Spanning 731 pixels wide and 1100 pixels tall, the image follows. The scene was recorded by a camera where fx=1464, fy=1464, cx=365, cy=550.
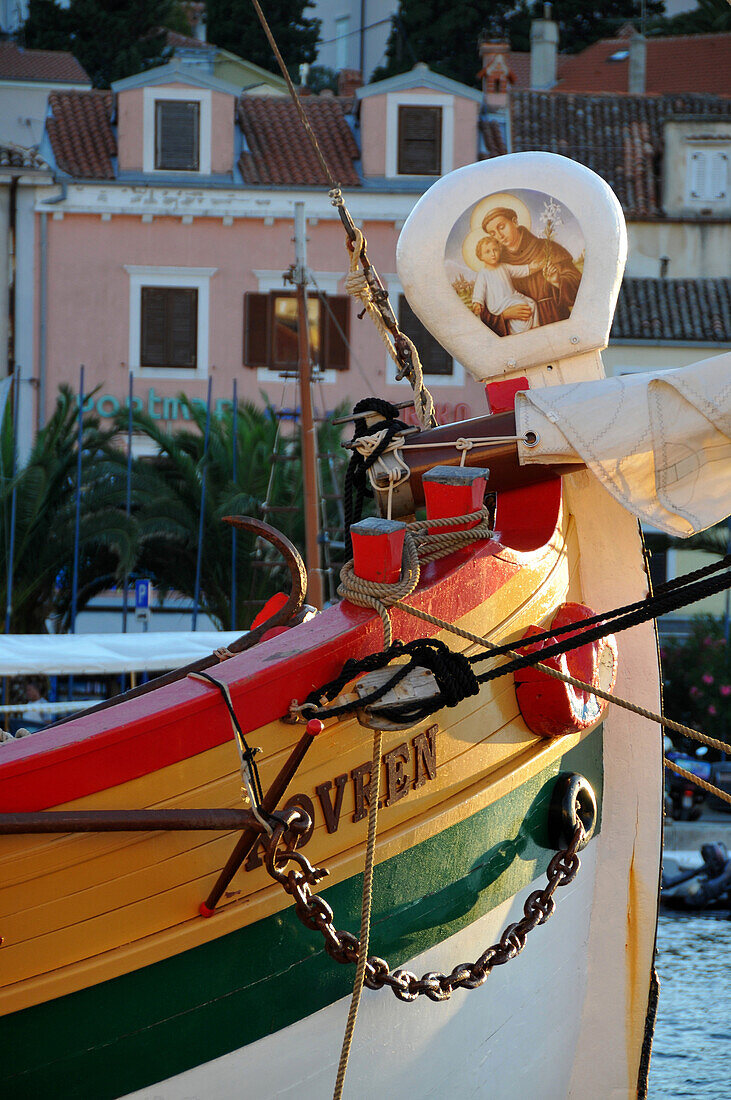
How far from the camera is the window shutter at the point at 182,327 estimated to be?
1873 centimetres

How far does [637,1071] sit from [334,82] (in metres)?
32.2

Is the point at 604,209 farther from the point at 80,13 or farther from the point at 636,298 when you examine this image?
the point at 80,13

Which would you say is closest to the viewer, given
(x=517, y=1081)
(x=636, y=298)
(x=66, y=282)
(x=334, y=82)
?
(x=517, y=1081)

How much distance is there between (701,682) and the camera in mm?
15844

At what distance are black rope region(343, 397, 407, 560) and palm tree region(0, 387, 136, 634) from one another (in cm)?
944

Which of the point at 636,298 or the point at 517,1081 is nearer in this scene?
the point at 517,1081

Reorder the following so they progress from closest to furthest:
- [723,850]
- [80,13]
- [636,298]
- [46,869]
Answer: [46,869] < [723,850] < [636,298] < [80,13]

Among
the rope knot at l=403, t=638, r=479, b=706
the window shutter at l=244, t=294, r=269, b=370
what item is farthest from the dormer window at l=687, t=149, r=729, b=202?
the rope knot at l=403, t=638, r=479, b=706

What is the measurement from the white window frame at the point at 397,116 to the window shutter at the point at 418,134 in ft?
0.18

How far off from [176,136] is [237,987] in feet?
55.4

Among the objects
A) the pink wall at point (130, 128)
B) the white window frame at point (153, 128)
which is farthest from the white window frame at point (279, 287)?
the pink wall at point (130, 128)

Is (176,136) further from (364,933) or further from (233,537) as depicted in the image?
(364,933)

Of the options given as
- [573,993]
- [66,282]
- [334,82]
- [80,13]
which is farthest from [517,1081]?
[334,82]

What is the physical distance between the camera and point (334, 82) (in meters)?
34.1
